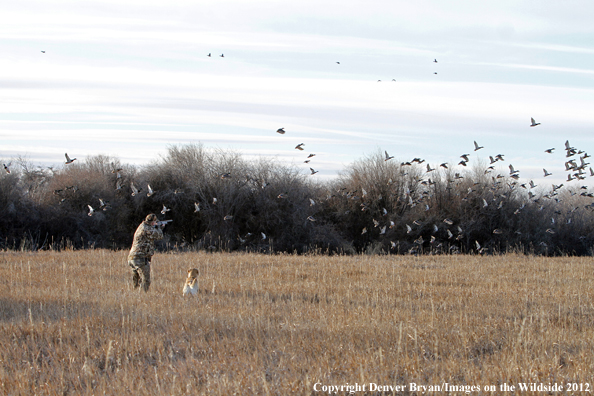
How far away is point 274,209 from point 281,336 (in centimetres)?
2761

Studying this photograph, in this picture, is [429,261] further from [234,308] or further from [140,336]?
[140,336]

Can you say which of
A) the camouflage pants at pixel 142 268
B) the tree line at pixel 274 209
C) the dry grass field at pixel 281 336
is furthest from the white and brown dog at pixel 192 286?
the tree line at pixel 274 209

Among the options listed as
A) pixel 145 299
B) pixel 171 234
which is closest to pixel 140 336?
pixel 145 299

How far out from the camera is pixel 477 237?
37.3 m

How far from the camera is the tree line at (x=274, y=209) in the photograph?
3112 cm

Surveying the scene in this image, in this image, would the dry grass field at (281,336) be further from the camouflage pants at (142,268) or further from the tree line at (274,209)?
the tree line at (274,209)

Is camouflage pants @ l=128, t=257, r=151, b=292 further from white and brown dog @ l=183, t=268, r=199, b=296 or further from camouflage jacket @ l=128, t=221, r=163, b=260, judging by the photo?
white and brown dog @ l=183, t=268, r=199, b=296

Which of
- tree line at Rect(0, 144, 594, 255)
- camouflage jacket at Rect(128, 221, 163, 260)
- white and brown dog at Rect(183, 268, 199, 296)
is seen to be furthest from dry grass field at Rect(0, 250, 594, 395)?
tree line at Rect(0, 144, 594, 255)

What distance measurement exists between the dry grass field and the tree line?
19.2m

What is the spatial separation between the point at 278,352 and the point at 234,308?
2.67 meters

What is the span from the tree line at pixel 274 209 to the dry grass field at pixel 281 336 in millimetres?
19184

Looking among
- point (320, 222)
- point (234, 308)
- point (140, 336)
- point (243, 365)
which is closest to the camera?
point (243, 365)

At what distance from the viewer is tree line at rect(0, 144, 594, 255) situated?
31125 millimetres

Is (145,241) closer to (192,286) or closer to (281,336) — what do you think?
(192,286)
